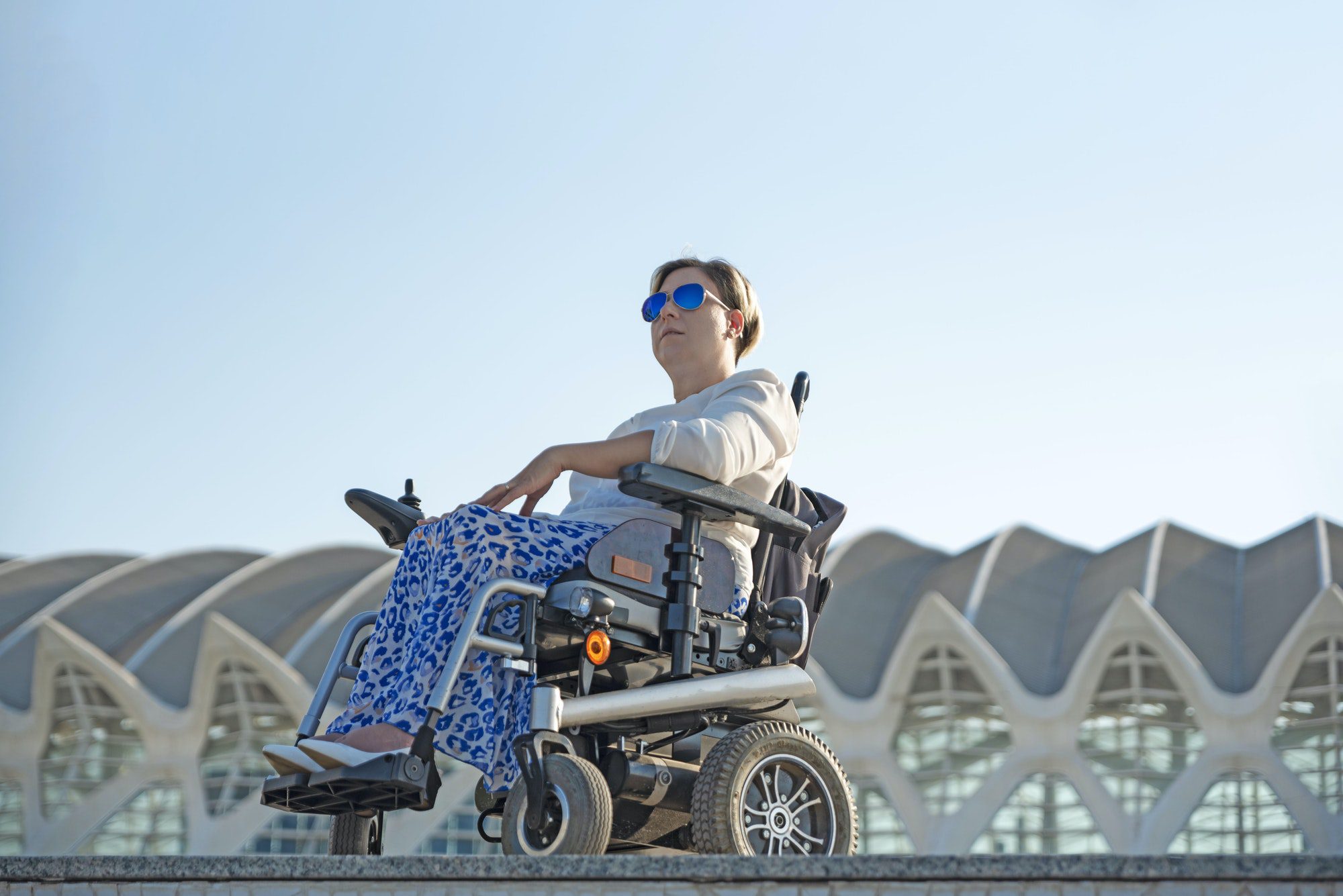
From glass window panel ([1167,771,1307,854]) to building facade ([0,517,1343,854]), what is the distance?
33mm

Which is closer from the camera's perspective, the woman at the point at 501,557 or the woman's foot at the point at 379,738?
the woman's foot at the point at 379,738

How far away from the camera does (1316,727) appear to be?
18297 mm

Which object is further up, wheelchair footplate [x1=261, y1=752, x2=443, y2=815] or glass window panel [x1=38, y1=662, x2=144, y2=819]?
wheelchair footplate [x1=261, y1=752, x2=443, y2=815]

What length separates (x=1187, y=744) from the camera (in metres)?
18.8

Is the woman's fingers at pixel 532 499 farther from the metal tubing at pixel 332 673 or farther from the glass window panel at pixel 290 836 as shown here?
the glass window panel at pixel 290 836

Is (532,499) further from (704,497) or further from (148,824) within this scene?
(148,824)

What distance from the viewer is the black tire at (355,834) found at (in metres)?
3.83

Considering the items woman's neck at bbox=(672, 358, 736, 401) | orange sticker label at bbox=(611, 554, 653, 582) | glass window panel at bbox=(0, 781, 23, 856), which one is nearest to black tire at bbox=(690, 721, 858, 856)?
orange sticker label at bbox=(611, 554, 653, 582)

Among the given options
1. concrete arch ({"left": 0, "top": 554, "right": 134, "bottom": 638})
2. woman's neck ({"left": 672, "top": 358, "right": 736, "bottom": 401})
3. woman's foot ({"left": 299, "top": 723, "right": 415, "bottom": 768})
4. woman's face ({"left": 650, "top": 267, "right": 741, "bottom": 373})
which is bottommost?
woman's foot ({"left": 299, "top": 723, "right": 415, "bottom": 768})

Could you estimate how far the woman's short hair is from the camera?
4531mm

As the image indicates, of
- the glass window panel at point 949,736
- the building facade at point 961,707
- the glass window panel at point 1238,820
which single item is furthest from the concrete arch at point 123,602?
the glass window panel at point 1238,820

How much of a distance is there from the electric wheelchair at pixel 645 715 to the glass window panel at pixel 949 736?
1571cm

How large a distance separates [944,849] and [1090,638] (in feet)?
11.5

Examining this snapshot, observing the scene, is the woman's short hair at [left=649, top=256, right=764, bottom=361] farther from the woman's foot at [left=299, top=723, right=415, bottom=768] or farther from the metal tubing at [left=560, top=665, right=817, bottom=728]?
the woman's foot at [left=299, top=723, right=415, bottom=768]
